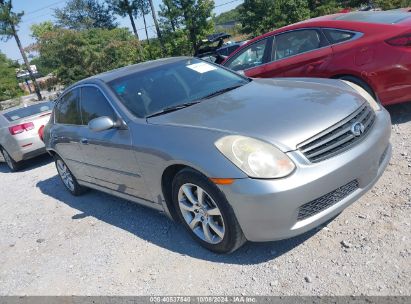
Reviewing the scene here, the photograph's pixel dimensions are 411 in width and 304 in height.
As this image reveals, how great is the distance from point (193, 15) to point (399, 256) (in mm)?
28058

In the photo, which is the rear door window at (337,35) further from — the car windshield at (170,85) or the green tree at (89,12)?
A: the green tree at (89,12)

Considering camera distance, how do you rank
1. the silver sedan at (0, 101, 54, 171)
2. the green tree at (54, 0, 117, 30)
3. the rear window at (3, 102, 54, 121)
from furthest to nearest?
the green tree at (54, 0, 117, 30), the rear window at (3, 102, 54, 121), the silver sedan at (0, 101, 54, 171)

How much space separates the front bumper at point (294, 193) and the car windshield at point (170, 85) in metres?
1.38

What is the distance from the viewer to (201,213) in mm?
3248

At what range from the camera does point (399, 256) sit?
2783 mm

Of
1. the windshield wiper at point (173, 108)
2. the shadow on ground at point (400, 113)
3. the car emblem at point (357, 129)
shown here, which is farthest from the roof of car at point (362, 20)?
the windshield wiper at point (173, 108)

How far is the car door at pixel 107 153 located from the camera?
149 inches

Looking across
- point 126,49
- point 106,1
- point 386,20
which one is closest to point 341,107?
point 386,20

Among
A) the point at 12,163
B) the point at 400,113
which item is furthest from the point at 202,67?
the point at 12,163

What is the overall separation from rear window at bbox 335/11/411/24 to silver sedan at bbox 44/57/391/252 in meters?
1.77

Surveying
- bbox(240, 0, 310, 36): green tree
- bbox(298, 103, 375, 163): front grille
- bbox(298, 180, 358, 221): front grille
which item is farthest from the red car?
bbox(240, 0, 310, 36): green tree

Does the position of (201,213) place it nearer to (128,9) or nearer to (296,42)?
(296,42)

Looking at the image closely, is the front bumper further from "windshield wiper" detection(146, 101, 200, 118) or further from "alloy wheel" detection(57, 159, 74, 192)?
"alloy wheel" detection(57, 159, 74, 192)

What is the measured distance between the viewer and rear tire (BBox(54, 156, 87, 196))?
566 centimetres
